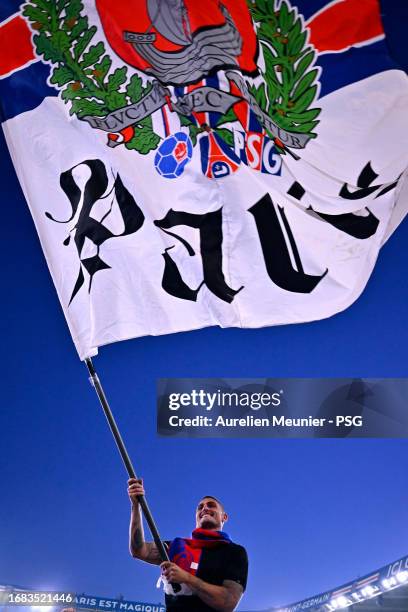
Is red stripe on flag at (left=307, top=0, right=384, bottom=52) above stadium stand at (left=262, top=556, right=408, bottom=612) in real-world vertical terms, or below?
above

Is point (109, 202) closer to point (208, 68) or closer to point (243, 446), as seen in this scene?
point (208, 68)

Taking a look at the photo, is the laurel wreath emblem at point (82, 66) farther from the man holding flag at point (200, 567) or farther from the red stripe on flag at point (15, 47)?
the man holding flag at point (200, 567)

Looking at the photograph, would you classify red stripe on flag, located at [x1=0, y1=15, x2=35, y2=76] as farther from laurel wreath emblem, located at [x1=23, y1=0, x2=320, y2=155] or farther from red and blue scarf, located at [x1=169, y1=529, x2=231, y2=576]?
red and blue scarf, located at [x1=169, y1=529, x2=231, y2=576]

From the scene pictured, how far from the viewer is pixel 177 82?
14.0ft

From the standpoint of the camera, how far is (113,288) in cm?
391

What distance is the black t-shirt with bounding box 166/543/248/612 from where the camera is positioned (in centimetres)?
337

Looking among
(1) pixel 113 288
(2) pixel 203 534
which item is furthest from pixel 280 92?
(2) pixel 203 534

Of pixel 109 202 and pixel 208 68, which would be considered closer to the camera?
pixel 109 202

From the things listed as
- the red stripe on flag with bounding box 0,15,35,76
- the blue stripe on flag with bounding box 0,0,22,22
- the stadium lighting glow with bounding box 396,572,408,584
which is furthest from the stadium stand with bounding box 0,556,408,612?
the blue stripe on flag with bounding box 0,0,22,22

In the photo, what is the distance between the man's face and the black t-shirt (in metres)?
0.22

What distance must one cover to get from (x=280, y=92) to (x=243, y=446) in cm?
192

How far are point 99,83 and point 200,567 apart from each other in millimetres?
2191

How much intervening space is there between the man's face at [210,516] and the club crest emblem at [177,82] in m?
1.47

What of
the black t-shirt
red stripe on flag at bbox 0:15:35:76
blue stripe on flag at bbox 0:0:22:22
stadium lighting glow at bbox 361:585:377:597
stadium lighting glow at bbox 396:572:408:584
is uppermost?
blue stripe on flag at bbox 0:0:22:22
